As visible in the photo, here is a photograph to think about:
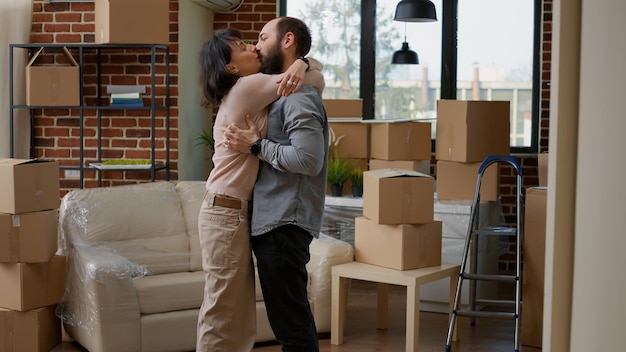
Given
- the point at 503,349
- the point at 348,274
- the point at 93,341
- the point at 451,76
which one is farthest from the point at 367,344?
the point at 451,76

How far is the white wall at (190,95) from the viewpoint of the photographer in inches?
222

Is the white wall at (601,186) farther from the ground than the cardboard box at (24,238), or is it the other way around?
the white wall at (601,186)

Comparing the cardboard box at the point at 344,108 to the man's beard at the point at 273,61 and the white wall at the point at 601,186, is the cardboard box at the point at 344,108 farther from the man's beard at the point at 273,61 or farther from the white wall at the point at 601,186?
the white wall at the point at 601,186

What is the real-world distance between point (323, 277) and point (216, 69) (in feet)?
6.85

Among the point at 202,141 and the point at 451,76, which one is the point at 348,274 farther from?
the point at 451,76

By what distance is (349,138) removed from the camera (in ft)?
18.5

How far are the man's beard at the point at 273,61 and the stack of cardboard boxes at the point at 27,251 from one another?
176 cm

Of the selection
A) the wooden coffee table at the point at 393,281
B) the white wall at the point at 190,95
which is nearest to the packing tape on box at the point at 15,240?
the wooden coffee table at the point at 393,281

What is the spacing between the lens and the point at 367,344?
14.6ft

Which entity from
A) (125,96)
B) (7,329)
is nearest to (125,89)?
(125,96)

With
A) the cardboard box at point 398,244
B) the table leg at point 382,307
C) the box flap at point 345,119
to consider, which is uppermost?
the box flap at point 345,119

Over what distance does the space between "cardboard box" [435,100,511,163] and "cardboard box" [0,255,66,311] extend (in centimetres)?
240

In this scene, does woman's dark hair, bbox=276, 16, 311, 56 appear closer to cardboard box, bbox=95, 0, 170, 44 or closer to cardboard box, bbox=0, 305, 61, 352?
cardboard box, bbox=0, 305, 61, 352

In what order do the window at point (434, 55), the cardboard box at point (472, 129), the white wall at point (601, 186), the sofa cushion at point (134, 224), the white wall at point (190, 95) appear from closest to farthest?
the white wall at point (601, 186)
the sofa cushion at point (134, 224)
the cardboard box at point (472, 129)
the white wall at point (190, 95)
the window at point (434, 55)
